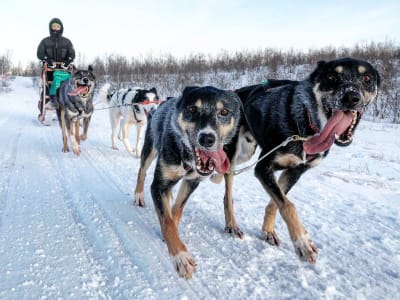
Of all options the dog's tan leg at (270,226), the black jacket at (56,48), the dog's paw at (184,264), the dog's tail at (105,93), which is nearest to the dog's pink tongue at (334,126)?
the dog's tan leg at (270,226)

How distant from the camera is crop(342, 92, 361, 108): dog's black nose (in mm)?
1875

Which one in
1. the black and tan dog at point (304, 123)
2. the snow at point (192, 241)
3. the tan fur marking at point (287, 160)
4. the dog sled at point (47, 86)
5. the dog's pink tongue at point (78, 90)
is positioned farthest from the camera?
the dog sled at point (47, 86)

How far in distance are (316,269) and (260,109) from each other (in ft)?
3.93

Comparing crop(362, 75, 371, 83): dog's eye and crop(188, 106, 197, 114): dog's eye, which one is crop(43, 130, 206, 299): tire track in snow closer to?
crop(188, 106, 197, 114): dog's eye

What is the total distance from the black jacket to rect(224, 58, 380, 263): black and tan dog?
6041mm

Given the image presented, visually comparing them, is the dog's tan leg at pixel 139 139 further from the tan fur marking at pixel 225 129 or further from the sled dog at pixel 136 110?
the tan fur marking at pixel 225 129

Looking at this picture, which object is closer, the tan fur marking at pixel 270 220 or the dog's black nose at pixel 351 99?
the dog's black nose at pixel 351 99

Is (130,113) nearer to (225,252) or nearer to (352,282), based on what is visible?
(225,252)

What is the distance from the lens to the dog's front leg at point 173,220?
5.92ft

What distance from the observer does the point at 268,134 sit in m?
2.31

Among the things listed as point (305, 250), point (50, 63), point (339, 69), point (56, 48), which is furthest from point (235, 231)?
point (56, 48)

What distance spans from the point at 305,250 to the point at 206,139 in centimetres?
84

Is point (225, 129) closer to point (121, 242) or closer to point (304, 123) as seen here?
point (304, 123)

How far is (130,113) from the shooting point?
543 centimetres
